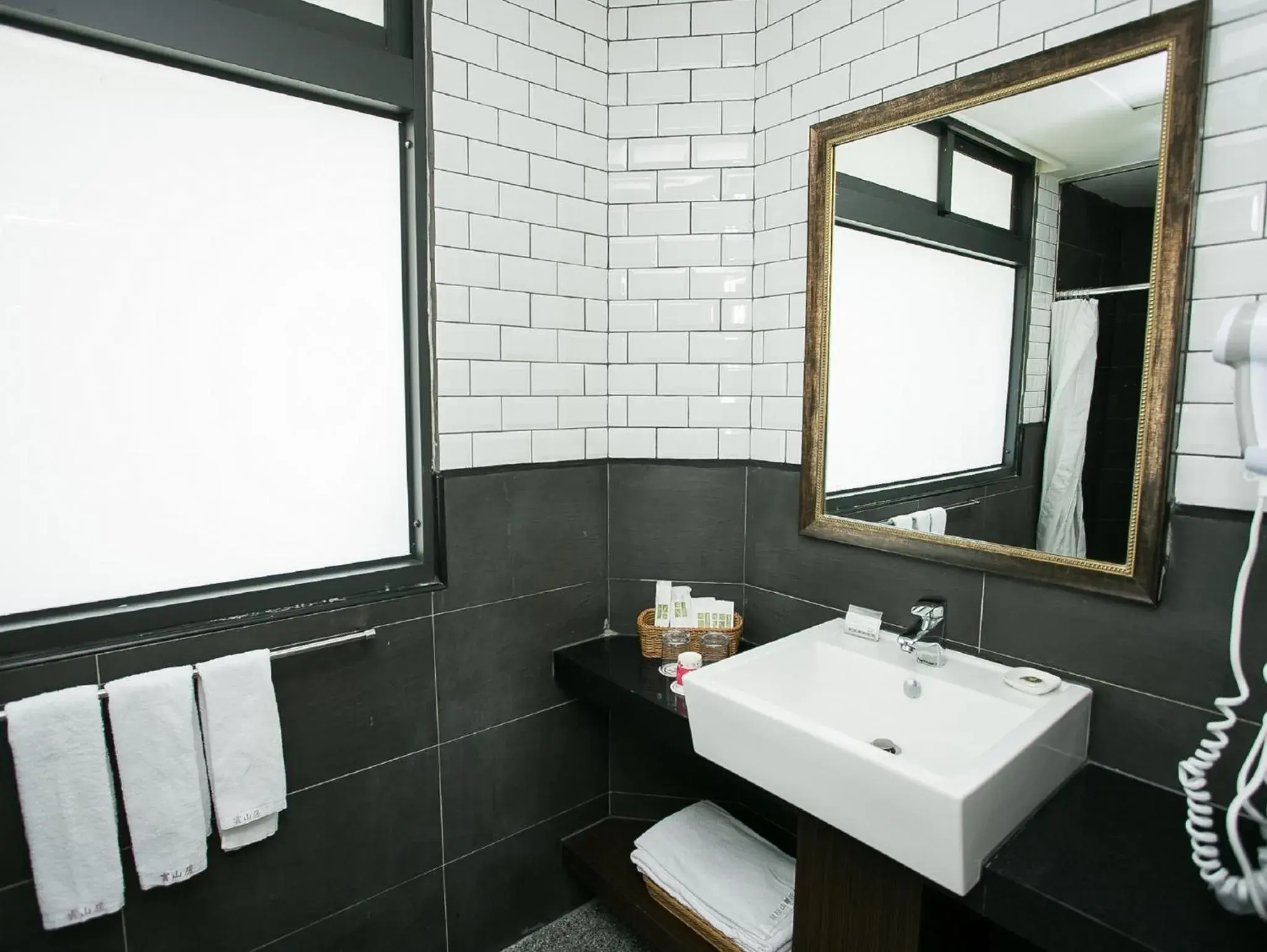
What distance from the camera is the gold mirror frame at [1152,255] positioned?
118 centimetres

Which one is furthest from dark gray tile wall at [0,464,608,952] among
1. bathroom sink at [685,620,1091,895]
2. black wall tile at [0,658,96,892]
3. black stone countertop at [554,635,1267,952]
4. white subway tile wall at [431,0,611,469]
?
black stone countertop at [554,635,1267,952]

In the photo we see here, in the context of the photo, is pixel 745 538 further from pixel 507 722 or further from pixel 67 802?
pixel 67 802

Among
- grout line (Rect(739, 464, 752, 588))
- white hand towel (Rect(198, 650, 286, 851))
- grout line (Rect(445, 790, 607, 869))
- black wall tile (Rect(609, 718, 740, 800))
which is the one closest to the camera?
white hand towel (Rect(198, 650, 286, 851))

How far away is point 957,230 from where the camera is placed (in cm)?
157

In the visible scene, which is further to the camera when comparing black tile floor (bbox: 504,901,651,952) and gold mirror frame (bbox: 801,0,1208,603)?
black tile floor (bbox: 504,901,651,952)

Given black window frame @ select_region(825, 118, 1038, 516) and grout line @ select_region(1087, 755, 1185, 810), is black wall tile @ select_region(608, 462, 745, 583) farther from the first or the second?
grout line @ select_region(1087, 755, 1185, 810)

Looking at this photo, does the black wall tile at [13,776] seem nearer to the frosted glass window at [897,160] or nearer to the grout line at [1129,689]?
the grout line at [1129,689]

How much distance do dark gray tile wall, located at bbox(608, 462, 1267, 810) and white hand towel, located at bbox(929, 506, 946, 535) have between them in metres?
0.08

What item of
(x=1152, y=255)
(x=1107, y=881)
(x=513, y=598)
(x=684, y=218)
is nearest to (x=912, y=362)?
(x=1152, y=255)

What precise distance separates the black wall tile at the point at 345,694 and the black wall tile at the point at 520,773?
156 millimetres

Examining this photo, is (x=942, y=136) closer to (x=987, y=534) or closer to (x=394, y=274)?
(x=987, y=534)

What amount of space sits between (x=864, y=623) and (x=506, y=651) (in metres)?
0.94

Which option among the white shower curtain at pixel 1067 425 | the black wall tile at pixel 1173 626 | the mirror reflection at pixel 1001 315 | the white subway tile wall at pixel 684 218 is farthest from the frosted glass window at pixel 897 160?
Answer: the black wall tile at pixel 1173 626

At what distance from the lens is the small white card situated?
64.2 inches
